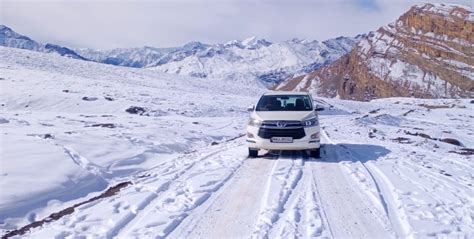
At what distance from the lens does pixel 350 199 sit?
296 inches

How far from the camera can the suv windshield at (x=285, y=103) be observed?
12.5 metres

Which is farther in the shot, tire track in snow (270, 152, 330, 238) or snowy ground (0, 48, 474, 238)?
snowy ground (0, 48, 474, 238)

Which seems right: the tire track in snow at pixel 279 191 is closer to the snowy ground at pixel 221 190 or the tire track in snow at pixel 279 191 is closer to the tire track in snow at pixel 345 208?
the snowy ground at pixel 221 190

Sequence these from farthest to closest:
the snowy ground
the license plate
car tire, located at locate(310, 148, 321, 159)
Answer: car tire, located at locate(310, 148, 321, 159), the license plate, the snowy ground

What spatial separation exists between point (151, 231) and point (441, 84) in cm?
14802

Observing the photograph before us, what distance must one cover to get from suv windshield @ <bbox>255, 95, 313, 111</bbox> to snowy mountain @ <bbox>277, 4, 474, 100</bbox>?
13324 centimetres

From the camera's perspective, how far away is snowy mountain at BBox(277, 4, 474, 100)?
139500mm

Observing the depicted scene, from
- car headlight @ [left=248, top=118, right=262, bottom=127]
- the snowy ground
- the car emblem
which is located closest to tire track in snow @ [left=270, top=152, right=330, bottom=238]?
the snowy ground

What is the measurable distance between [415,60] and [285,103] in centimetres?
15561

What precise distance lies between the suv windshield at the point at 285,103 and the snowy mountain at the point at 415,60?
133244mm

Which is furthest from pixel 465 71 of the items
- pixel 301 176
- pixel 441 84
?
pixel 301 176

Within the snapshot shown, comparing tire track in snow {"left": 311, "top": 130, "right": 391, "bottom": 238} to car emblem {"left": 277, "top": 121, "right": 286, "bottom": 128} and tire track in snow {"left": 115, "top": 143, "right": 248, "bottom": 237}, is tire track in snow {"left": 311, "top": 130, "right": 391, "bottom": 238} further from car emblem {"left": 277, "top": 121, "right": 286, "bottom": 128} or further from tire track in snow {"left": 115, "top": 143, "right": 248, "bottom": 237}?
tire track in snow {"left": 115, "top": 143, "right": 248, "bottom": 237}

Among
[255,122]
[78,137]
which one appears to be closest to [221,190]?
[255,122]

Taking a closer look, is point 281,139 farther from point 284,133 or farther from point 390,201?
point 390,201
